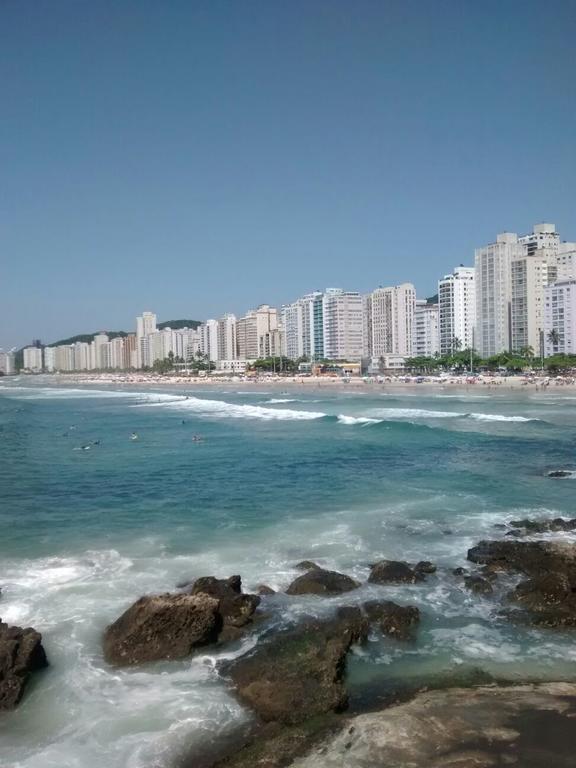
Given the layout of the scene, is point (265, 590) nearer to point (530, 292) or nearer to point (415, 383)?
point (415, 383)

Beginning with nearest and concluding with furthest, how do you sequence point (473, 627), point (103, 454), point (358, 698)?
point (358, 698) → point (473, 627) → point (103, 454)

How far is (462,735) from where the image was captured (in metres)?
7.54

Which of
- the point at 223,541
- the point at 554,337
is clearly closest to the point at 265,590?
the point at 223,541

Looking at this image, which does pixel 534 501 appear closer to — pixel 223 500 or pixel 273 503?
pixel 273 503

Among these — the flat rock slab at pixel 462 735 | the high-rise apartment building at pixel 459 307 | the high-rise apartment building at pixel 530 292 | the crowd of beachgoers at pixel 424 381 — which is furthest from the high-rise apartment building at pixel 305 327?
the flat rock slab at pixel 462 735

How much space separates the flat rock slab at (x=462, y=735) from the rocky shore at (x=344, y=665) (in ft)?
0.05

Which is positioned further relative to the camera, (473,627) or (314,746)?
(473,627)

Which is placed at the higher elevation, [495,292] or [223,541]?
[495,292]

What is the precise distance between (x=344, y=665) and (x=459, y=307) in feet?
470

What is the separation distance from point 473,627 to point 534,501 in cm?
1069

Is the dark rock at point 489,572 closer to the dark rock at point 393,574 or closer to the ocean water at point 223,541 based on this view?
the ocean water at point 223,541

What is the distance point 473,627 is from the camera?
11430 millimetres

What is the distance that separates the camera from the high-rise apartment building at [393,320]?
531 feet

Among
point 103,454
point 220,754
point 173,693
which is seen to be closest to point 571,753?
point 220,754
